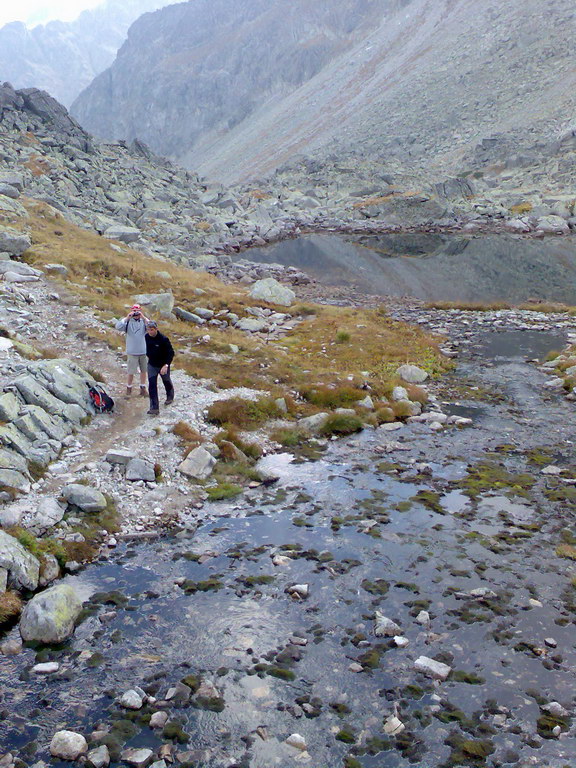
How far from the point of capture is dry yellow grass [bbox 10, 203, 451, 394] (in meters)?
24.4

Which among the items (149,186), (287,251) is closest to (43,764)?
(287,251)

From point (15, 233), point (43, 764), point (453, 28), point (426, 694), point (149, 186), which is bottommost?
point (426, 694)

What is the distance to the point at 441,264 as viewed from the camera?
59.2m

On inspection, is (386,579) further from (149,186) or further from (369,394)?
(149,186)

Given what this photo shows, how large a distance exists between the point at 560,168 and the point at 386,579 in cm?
10330

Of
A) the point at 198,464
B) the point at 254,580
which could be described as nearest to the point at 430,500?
the point at 254,580

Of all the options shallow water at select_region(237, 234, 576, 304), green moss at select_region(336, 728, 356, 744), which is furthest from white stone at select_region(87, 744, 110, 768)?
shallow water at select_region(237, 234, 576, 304)

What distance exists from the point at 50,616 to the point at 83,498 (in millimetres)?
3780

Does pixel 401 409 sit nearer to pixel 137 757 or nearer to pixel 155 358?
pixel 155 358

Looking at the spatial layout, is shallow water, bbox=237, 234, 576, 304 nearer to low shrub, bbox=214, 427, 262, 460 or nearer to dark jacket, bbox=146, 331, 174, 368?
low shrub, bbox=214, 427, 262, 460

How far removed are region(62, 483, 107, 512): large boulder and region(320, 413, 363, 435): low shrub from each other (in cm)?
848

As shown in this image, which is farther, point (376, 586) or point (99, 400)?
point (99, 400)

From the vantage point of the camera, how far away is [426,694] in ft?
29.7

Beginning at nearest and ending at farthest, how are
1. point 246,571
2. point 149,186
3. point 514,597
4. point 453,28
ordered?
point 514,597 < point 246,571 < point 149,186 < point 453,28
